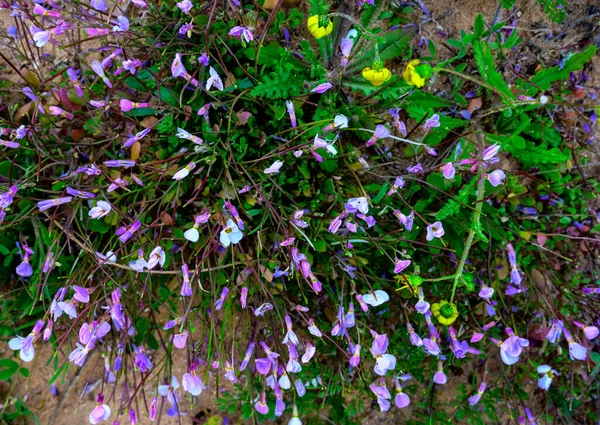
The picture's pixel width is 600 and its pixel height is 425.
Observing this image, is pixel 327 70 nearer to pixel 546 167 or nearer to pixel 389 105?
pixel 389 105

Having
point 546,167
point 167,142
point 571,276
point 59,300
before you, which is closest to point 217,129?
point 167,142

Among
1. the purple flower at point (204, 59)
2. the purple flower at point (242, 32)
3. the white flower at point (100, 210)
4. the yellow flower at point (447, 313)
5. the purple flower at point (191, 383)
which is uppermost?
the purple flower at point (242, 32)

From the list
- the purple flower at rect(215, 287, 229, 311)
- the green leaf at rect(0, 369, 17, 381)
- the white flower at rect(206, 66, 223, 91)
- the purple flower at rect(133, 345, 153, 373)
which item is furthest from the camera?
the green leaf at rect(0, 369, 17, 381)

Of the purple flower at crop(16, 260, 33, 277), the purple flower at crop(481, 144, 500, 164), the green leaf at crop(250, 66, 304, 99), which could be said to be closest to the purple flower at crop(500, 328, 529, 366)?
the purple flower at crop(481, 144, 500, 164)

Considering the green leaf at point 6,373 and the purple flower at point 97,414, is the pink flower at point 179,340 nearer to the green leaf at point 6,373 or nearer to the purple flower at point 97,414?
the purple flower at point 97,414

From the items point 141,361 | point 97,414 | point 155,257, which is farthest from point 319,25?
point 97,414

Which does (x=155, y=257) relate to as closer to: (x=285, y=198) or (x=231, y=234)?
(x=231, y=234)

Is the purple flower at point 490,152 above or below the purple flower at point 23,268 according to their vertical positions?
above

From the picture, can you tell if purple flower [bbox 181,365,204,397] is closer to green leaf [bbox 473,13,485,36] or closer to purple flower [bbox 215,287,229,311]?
purple flower [bbox 215,287,229,311]

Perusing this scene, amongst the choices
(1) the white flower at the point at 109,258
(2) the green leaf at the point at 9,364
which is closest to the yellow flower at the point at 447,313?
(1) the white flower at the point at 109,258

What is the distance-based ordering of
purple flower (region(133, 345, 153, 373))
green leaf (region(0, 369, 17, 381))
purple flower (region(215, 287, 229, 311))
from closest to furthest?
purple flower (region(215, 287, 229, 311))
purple flower (region(133, 345, 153, 373))
green leaf (region(0, 369, 17, 381))
